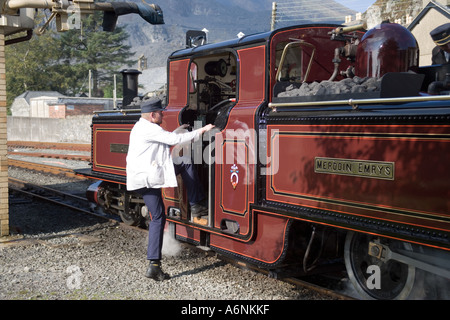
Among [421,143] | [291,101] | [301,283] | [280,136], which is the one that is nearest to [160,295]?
[301,283]

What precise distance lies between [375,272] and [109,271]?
9.77ft

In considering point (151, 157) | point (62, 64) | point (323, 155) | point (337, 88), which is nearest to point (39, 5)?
point (151, 157)

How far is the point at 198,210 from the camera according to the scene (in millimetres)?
6047

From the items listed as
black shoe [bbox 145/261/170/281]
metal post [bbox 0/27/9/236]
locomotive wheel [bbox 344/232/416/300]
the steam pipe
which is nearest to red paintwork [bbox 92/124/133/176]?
metal post [bbox 0/27/9/236]

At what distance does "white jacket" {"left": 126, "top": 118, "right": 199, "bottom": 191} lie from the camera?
5.35m

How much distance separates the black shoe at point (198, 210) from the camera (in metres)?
6.04

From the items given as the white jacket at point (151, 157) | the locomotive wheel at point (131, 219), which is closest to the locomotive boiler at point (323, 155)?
the white jacket at point (151, 157)

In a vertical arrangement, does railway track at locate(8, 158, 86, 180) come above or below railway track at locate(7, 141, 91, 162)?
below

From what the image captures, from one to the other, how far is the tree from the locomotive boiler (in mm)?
55617

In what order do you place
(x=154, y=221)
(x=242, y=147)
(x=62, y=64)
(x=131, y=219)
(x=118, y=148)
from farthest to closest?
1. (x=62, y=64)
2. (x=131, y=219)
3. (x=118, y=148)
4. (x=154, y=221)
5. (x=242, y=147)

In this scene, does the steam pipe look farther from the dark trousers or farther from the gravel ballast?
the gravel ballast

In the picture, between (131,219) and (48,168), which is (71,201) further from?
(48,168)

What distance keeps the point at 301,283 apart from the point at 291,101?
1.87 metres

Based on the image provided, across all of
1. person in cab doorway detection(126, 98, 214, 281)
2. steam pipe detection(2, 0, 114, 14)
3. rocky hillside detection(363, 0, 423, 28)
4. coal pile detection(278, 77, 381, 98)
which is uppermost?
rocky hillside detection(363, 0, 423, 28)
